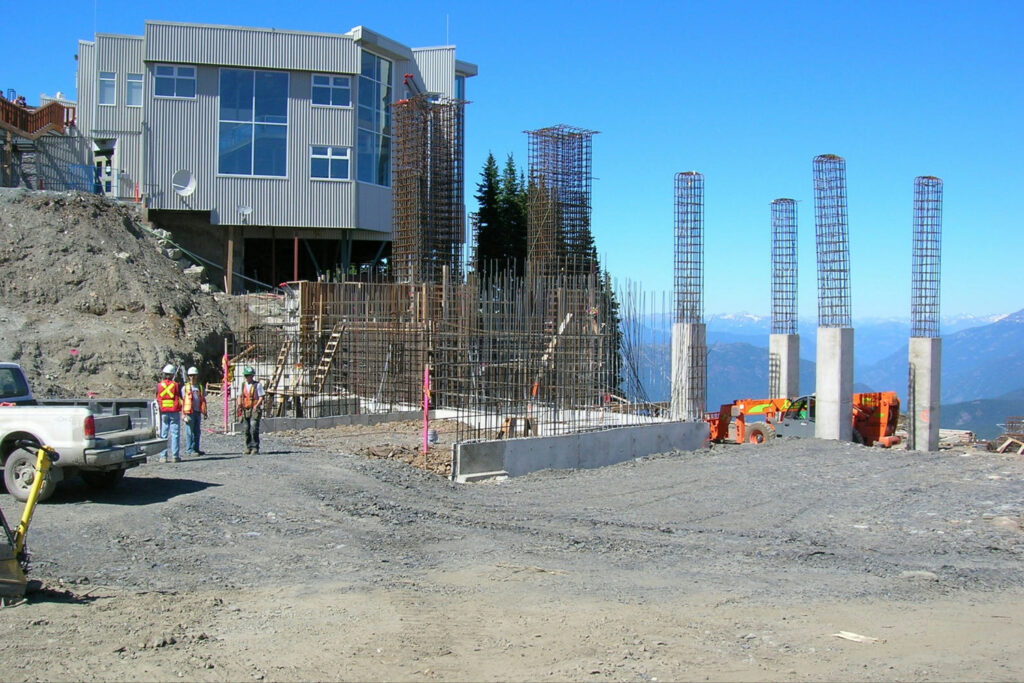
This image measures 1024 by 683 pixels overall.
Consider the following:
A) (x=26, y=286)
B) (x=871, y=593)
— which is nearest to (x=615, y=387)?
(x=871, y=593)

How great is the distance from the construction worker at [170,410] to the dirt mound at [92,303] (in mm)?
9202

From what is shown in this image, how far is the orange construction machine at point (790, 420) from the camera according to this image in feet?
74.5

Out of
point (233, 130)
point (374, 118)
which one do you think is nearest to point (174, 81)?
point (233, 130)

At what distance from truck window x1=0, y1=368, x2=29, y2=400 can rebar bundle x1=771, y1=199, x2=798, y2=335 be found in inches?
888

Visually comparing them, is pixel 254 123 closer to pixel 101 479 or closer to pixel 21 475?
pixel 101 479

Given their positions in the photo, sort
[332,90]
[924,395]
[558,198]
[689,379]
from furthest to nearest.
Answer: [332,90] → [558,198] → [924,395] → [689,379]

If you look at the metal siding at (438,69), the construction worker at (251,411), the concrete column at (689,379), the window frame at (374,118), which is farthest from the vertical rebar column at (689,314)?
the metal siding at (438,69)

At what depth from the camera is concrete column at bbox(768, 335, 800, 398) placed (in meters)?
28.5

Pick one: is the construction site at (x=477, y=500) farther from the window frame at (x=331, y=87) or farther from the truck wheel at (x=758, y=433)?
the window frame at (x=331, y=87)

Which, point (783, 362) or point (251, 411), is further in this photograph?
point (783, 362)

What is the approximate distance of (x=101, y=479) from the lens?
11.3 meters

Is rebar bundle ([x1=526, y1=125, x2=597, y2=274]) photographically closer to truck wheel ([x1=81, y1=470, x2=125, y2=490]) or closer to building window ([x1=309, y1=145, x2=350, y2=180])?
building window ([x1=309, y1=145, x2=350, y2=180])

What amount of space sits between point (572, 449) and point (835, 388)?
31.3 feet

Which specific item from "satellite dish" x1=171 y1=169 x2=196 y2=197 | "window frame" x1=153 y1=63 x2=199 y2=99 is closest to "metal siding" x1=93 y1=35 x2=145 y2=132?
"window frame" x1=153 y1=63 x2=199 y2=99
